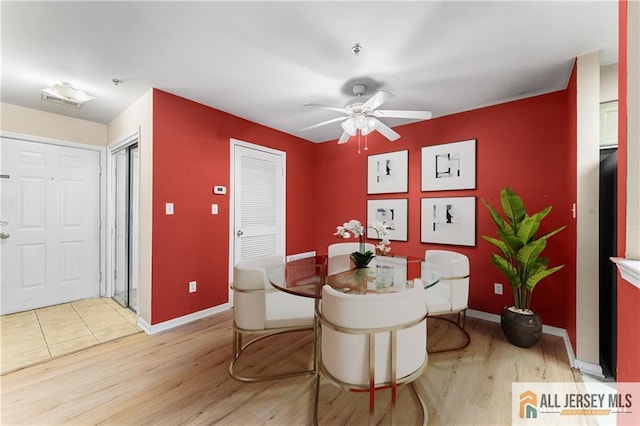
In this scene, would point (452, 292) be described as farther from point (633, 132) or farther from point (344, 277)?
point (633, 132)

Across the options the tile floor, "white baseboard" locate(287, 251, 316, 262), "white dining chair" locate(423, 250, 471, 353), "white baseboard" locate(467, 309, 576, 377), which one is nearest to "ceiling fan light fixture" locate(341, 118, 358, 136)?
"white dining chair" locate(423, 250, 471, 353)

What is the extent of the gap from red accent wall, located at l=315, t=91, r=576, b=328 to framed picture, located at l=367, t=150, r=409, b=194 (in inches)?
2.9

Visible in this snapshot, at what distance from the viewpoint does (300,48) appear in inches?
81.0

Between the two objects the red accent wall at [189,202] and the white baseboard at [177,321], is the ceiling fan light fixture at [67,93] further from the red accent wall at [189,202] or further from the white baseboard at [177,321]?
the white baseboard at [177,321]

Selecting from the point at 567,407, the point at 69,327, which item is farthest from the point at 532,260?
the point at 69,327

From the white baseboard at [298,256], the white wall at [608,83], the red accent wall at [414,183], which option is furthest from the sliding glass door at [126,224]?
the white wall at [608,83]

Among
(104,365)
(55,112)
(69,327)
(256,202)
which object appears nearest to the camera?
(104,365)

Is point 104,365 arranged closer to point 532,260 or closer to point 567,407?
point 567,407

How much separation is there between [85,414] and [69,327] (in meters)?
1.66

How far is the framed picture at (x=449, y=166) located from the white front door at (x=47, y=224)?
14.7ft

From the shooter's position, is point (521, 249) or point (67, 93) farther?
point (67, 93)

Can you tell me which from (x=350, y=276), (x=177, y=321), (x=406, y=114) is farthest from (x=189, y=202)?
(x=406, y=114)

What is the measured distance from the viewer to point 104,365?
2.19 metres

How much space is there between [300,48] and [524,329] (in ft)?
9.70
